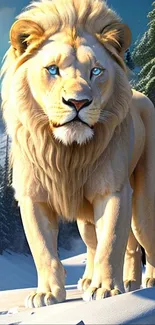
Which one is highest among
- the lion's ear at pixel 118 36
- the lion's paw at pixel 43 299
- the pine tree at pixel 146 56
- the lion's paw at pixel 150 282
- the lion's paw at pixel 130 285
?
the pine tree at pixel 146 56

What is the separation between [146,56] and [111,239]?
10453 millimetres

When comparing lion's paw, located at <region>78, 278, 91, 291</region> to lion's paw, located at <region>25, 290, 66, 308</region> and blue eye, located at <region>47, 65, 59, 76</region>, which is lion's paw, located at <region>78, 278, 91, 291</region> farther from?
blue eye, located at <region>47, 65, 59, 76</region>

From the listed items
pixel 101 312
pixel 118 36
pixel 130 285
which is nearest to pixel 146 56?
pixel 130 285

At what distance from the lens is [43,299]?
2910 mm

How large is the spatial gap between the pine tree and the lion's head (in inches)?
345

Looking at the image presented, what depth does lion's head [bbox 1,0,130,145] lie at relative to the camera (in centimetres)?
282

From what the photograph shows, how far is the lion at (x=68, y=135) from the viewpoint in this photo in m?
2.93

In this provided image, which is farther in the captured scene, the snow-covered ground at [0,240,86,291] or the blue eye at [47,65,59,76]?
the snow-covered ground at [0,240,86,291]

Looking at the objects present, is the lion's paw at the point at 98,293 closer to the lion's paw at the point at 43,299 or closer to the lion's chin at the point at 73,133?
the lion's paw at the point at 43,299

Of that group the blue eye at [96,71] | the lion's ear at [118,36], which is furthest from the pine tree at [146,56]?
the blue eye at [96,71]

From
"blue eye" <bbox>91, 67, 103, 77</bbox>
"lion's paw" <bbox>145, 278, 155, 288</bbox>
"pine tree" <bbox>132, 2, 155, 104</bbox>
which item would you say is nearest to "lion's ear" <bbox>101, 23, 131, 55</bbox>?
"blue eye" <bbox>91, 67, 103, 77</bbox>

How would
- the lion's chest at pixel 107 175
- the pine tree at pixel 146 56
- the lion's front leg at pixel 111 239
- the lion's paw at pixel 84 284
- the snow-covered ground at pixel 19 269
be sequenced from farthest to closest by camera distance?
the snow-covered ground at pixel 19 269, the pine tree at pixel 146 56, the lion's paw at pixel 84 284, the lion's chest at pixel 107 175, the lion's front leg at pixel 111 239

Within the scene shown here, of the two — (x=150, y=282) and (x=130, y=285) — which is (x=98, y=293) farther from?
(x=130, y=285)

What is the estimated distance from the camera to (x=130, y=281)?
12.7 feet
